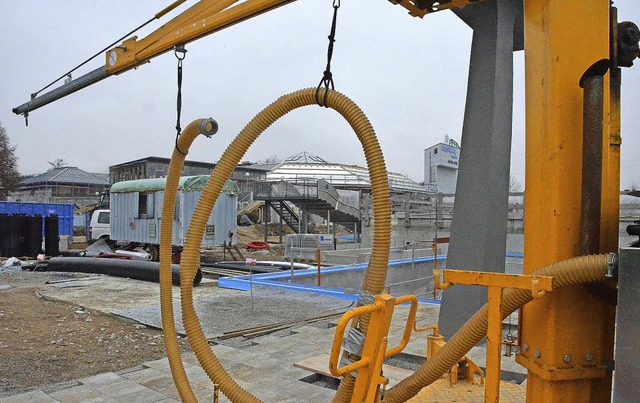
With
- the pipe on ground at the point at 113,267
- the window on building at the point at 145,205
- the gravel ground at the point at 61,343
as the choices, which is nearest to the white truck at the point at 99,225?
the window on building at the point at 145,205

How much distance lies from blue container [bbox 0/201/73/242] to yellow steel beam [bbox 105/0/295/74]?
62.9 feet

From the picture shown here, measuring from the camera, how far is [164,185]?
56.7ft

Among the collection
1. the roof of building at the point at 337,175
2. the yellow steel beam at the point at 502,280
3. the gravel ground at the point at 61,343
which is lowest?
the gravel ground at the point at 61,343

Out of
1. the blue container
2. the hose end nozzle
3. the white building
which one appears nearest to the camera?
the hose end nozzle

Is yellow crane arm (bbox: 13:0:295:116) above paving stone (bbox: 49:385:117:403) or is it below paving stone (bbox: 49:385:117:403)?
above

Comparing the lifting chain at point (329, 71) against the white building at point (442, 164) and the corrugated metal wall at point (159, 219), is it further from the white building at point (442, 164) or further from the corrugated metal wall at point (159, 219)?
the white building at point (442, 164)

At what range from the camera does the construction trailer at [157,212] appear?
17500 mm

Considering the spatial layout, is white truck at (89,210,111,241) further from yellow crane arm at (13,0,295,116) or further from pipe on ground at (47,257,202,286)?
yellow crane arm at (13,0,295,116)

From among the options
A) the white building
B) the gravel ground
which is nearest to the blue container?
the gravel ground

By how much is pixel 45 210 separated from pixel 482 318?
2460 centimetres

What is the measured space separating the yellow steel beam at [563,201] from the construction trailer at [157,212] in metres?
15.2

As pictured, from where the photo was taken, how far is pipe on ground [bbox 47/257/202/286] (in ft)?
42.8

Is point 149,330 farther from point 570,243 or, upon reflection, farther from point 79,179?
point 79,179

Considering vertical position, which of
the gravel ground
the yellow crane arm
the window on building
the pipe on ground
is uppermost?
the yellow crane arm
